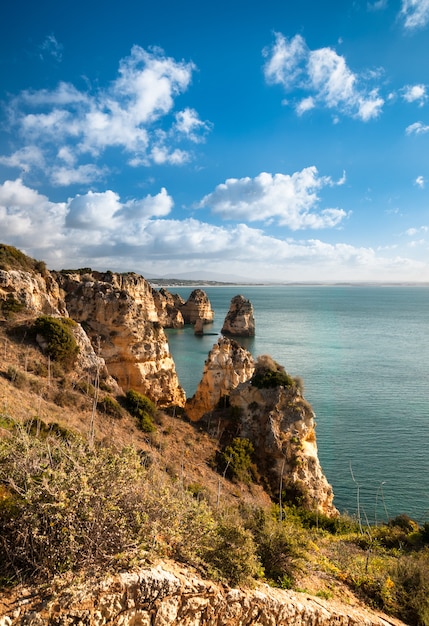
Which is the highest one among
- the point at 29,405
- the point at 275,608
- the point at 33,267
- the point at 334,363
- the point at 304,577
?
the point at 33,267

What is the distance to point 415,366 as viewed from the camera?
51.5 metres

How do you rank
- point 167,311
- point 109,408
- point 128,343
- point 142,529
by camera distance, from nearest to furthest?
point 142,529
point 109,408
point 128,343
point 167,311

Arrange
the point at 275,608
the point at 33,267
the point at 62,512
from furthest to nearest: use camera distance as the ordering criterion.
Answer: the point at 33,267, the point at 275,608, the point at 62,512

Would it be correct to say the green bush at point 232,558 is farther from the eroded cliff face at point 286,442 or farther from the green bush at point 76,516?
the eroded cliff face at point 286,442

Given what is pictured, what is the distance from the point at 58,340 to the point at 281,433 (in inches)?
512

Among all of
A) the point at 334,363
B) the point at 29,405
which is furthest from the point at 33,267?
the point at 334,363

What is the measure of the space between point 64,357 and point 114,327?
931 cm

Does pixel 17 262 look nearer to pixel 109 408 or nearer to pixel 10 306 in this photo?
pixel 10 306

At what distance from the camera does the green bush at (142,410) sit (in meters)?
19.2

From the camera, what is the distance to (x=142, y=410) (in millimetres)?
20109

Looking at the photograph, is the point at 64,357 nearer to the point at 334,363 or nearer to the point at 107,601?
the point at 107,601

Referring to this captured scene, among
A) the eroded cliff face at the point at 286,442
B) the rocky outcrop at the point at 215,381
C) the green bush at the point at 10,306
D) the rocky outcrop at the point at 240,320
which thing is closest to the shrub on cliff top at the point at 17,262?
the green bush at the point at 10,306

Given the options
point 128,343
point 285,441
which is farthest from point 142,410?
point 128,343

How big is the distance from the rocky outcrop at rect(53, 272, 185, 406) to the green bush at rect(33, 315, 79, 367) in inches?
220
